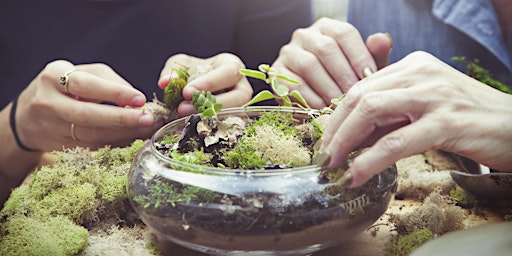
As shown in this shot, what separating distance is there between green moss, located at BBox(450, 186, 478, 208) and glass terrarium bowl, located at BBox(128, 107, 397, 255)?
29cm

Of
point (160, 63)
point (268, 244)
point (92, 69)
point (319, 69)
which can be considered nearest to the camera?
point (268, 244)

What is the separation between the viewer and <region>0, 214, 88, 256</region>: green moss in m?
0.77

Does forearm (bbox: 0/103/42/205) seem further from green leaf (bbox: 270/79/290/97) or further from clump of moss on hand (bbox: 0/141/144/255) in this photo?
green leaf (bbox: 270/79/290/97)

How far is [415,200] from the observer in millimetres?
1019

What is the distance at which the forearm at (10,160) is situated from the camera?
147 cm

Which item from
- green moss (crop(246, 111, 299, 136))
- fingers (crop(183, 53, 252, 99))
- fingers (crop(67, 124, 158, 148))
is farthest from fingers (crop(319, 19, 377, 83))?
fingers (crop(67, 124, 158, 148))

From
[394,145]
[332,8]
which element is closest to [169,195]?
[394,145]

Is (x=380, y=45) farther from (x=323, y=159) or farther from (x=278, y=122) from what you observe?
(x=323, y=159)

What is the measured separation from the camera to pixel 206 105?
943mm

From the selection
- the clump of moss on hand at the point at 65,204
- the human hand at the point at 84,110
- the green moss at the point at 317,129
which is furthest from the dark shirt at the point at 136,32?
the green moss at the point at 317,129

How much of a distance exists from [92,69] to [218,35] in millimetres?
990

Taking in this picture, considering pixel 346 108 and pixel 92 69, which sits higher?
pixel 346 108

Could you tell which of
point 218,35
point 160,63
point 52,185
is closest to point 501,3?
point 218,35

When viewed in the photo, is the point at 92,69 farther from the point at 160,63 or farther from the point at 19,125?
the point at 160,63
